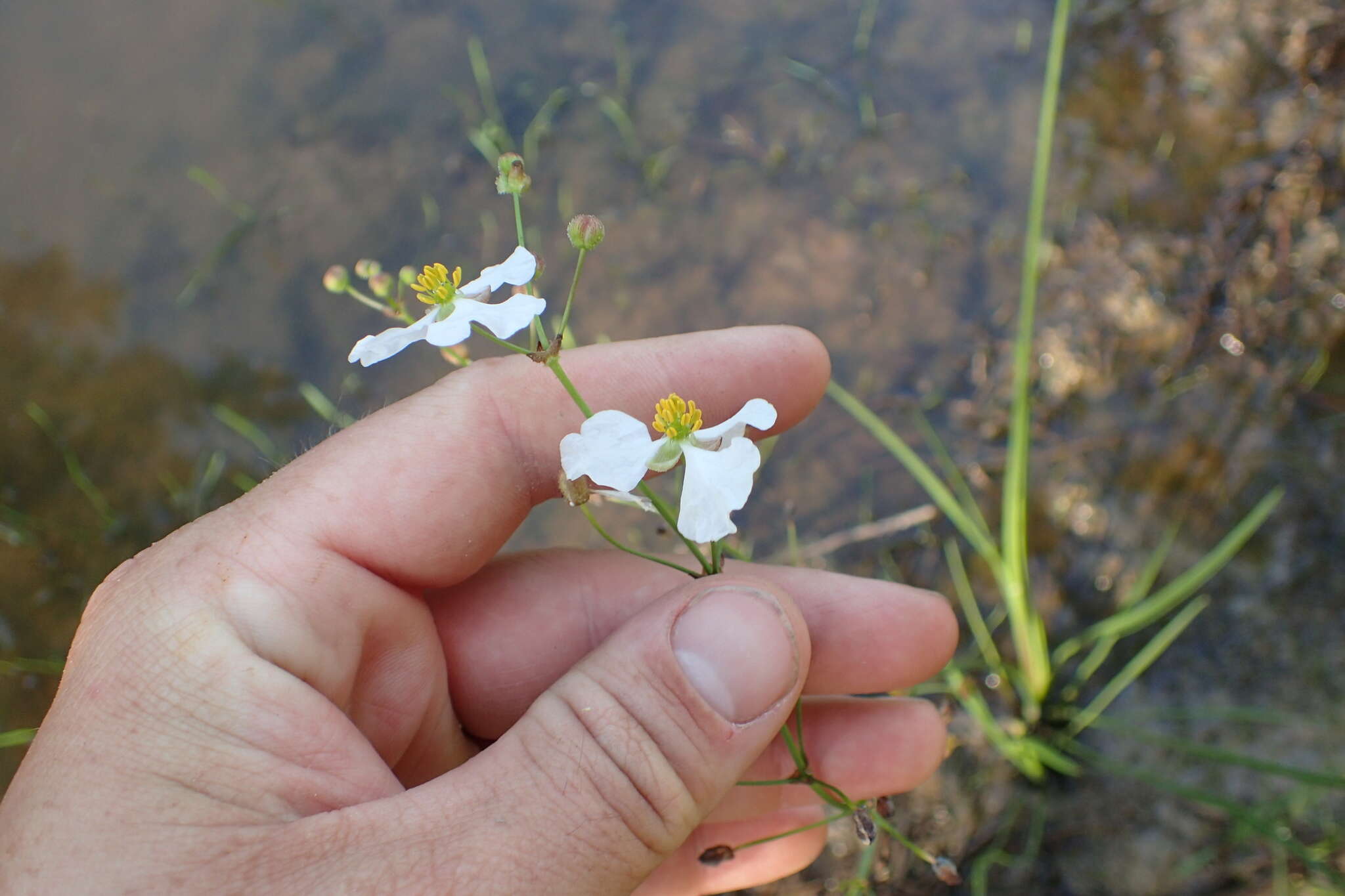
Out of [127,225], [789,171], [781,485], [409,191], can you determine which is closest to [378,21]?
[409,191]

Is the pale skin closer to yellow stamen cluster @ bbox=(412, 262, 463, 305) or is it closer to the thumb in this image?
the thumb

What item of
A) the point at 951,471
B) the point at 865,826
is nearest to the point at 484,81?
the point at 951,471

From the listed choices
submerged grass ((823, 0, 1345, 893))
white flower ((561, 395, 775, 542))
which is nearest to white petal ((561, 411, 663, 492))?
white flower ((561, 395, 775, 542))

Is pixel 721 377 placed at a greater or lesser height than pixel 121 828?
greater

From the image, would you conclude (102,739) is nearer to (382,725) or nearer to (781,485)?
(382,725)

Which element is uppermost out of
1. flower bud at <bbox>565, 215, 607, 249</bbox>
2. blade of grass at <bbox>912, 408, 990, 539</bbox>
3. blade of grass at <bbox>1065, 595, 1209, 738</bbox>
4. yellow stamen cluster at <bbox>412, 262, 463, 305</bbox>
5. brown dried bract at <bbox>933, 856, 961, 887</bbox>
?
flower bud at <bbox>565, 215, 607, 249</bbox>

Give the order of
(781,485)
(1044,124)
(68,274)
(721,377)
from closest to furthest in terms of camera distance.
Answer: (721,377), (1044,124), (781,485), (68,274)

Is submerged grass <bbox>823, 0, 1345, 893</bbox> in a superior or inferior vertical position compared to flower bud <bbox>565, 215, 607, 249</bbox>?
inferior
